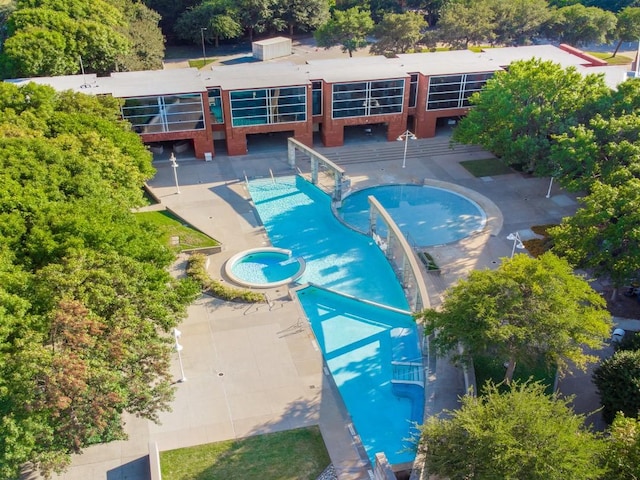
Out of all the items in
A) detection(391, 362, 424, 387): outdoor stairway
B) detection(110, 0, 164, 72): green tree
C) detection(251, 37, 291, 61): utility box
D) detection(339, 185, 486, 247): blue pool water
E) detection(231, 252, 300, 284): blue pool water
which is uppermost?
detection(110, 0, 164, 72): green tree

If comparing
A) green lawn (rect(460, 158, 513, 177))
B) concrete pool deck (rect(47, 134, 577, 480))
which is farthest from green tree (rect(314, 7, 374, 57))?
green lawn (rect(460, 158, 513, 177))

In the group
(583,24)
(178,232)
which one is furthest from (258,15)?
(178,232)

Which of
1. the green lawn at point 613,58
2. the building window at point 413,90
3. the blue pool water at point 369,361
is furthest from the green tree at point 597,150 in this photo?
the green lawn at point 613,58

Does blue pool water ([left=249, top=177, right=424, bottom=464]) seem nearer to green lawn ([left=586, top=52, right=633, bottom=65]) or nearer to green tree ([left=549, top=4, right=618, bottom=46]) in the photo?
green tree ([left=549, top=4, right=618, bottom=46])

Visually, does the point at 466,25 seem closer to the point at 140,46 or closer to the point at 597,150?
the point at 140,46

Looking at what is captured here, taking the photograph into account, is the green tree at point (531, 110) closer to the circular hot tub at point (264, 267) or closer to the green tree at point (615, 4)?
the circular hot tub at point (264, 267)

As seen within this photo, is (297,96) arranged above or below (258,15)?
below
